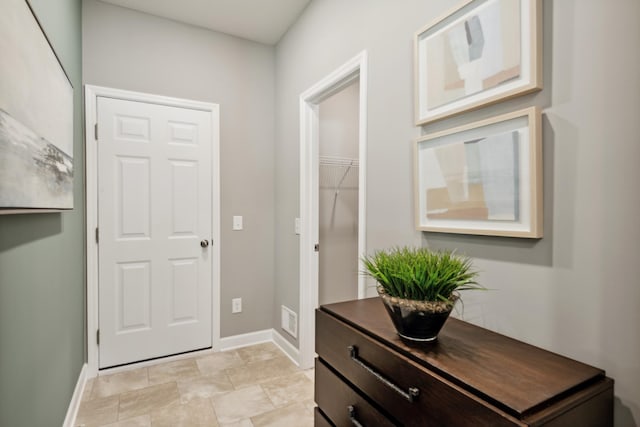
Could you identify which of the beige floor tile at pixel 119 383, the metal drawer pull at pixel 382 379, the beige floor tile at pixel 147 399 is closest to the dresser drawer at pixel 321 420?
the metal drawer pull at pixel 382 379

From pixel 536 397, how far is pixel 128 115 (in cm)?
282

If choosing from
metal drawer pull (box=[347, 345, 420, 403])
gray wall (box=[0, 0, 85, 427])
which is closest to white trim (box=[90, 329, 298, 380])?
gray wall (box=[0, 0, 85, 427])

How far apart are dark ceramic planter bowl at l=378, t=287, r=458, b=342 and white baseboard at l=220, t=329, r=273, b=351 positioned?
7.35 ft

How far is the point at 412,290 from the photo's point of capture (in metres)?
0.96

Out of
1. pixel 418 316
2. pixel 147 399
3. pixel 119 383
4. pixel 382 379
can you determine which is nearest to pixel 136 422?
pixel 147 399

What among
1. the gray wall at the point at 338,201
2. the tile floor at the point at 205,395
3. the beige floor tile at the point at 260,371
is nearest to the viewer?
the tile floor at the point at 205,395

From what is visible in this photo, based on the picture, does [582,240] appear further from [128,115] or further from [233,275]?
[128,115]

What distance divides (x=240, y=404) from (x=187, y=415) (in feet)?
0.99

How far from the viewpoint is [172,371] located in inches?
97.2

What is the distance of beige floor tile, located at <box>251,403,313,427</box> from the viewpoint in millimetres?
1869

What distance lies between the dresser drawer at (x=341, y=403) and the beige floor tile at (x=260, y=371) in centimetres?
119

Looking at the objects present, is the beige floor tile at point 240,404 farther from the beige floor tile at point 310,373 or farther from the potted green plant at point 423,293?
the potted green plant at point 423,293

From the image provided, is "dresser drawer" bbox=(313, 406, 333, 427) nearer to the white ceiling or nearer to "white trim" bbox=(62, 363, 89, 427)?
"white trim" bbox=(62, 363, 89, 427)

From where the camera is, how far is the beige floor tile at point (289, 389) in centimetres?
211
